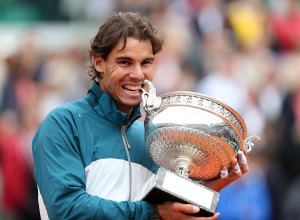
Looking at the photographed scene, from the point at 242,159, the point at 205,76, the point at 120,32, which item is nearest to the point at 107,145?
the point at 120,32

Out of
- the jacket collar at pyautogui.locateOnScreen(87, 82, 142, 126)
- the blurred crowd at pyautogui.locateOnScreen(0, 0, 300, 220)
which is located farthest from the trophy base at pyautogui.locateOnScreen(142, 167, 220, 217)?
the blurred crowd at pyautogui.locateOnScreen(0, 0, 300, 220)

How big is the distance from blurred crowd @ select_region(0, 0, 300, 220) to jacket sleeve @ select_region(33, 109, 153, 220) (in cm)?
292

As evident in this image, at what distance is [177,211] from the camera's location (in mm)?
2312

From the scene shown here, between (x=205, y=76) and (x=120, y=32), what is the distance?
13.3 ft

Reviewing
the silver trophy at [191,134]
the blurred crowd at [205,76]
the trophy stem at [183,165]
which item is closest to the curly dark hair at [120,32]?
the silver trophy at [191,134]

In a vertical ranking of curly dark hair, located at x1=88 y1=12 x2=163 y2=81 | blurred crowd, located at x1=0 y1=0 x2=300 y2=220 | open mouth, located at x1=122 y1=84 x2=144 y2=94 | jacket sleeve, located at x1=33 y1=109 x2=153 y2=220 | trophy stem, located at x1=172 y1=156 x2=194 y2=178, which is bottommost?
jacket sleeve, located at x1=33 y1=109 x2=153 y2=220

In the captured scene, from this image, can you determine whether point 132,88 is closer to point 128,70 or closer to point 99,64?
point 128,70

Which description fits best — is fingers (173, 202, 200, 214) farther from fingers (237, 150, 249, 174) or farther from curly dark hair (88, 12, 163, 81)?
curly dark hair (88, 12, 163, 81)

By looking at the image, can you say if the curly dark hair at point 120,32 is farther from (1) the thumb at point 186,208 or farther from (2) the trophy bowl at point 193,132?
(1) the thumb at point 186,208

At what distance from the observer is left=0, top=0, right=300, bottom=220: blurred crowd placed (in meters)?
5.47

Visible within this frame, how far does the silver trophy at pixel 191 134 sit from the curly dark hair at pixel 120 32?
229mm

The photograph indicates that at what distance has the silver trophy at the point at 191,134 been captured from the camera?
95.7 inches

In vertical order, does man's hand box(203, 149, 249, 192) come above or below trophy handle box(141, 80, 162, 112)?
below

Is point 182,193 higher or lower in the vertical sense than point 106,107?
lower
